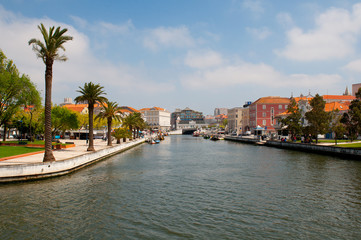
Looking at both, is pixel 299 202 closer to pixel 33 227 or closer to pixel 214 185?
pixel 214 185

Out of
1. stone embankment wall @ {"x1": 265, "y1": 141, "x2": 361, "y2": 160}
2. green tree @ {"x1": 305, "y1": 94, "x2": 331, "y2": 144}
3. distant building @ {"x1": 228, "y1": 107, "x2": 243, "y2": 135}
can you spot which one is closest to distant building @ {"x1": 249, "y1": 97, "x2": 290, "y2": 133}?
distant building @ {"x1": 228, "y1": 107, "x2": 243, "y2": 135}

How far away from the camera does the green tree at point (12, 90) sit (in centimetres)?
4388

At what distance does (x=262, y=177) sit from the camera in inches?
1201

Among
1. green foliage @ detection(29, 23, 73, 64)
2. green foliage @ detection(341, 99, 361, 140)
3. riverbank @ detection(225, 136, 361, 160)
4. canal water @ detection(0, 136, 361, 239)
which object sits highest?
green foliage @ detection(29, 23, 73, 64)

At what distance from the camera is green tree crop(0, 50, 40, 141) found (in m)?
43.9

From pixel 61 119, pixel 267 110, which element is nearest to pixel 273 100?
pixel 267 110

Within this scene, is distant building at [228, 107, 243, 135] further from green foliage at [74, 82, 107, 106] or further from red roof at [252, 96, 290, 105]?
green foliage at [74, 82, 107, 106]

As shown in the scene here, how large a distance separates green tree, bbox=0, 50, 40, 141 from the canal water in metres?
24.4

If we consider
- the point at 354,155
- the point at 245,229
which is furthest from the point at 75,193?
the point at 354,155

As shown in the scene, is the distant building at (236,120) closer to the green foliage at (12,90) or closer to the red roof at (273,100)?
the red roof at (273,100)

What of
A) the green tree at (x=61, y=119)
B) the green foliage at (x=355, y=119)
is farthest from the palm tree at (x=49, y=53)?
the green foliage at (x=355, y=119)

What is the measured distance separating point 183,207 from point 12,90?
39.6 m

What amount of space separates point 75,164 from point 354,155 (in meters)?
43.7

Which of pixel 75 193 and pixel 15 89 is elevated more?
pixel 15 89
